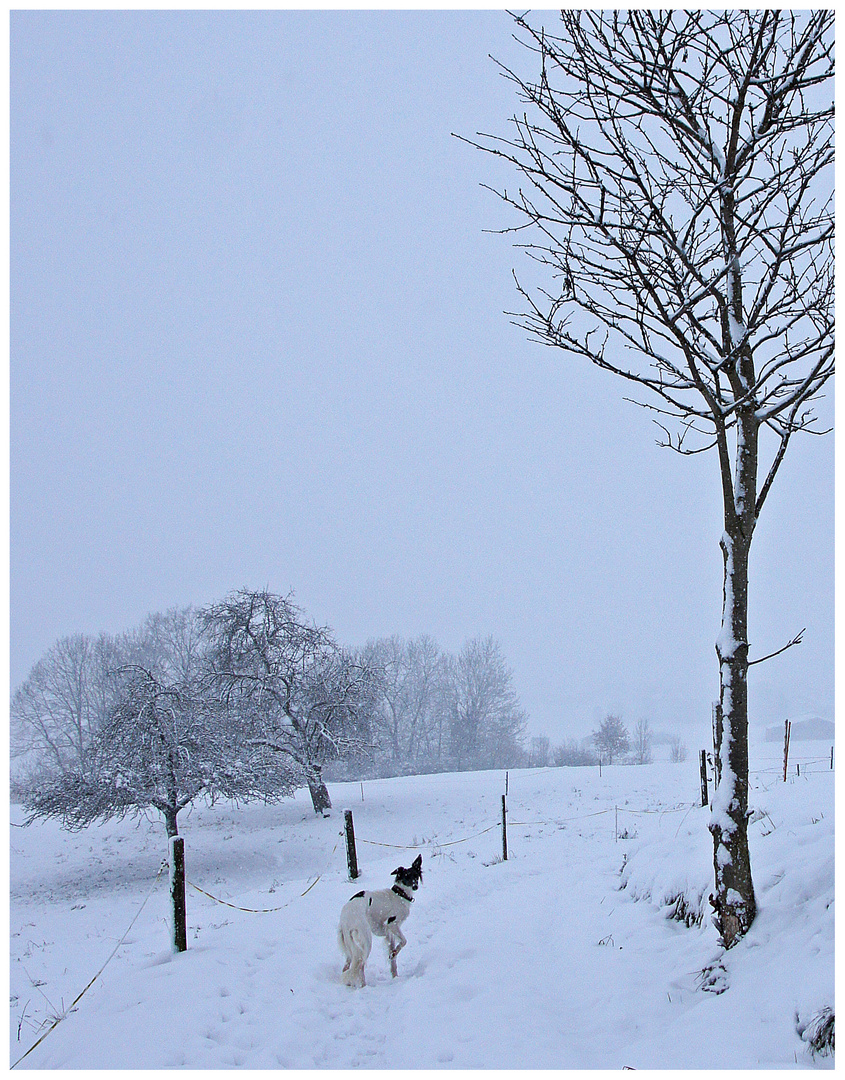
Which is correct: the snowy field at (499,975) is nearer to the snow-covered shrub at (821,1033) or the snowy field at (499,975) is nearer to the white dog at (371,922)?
the snow-covered shrub at (821,1033)

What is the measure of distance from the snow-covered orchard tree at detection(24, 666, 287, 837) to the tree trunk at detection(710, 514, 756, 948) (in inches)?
659

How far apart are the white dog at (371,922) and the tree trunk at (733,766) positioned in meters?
2.81

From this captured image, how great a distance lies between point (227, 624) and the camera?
76.5ft

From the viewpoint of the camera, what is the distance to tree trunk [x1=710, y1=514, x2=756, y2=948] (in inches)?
183

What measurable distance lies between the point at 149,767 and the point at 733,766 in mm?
17557

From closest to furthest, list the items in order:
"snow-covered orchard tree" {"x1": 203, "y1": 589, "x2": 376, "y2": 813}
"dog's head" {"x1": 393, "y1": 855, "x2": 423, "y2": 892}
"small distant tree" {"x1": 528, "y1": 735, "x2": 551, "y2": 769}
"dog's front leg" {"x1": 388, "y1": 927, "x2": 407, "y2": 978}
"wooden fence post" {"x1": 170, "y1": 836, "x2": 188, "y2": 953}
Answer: "dog's front leg" {"x1": 388, "y1": 927, "x2": 407, "y2": 978}, "wooden fence post" {"x1": 170, "y1": 836, "x2": 188, "y2": 953}, "dog's head" {"x1": 393, "y1": 855, "x2": 423, "y2": 892}, "snow-covered orchard tree" {"x1": 203, "y1": 589, "x2": 376, "y2": 813}, "small distant tree" {"x1": 528, "y1": 735, "x2": 551, "y2": 769}

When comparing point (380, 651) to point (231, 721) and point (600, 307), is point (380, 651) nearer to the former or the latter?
point (231, 721)

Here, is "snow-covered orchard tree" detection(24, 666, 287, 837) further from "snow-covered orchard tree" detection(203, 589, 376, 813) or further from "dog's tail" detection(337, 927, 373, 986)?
"dog's tail" detection(337, 927, 373, 986)

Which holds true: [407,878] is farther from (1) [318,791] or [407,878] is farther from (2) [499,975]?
(1) [318,791]

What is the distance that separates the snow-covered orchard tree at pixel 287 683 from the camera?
74.2ft

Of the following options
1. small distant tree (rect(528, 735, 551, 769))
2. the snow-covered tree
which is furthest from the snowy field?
small distant tree (rect(528, 735, 551, 769))

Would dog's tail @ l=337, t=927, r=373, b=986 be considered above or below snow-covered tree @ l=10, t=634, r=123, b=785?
above

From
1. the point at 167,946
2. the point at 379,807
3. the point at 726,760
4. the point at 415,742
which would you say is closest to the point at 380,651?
the point at 415,742

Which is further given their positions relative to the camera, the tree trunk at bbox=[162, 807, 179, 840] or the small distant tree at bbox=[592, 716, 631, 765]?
the small distant tree at bbox=[592, 716, 631, 765]
